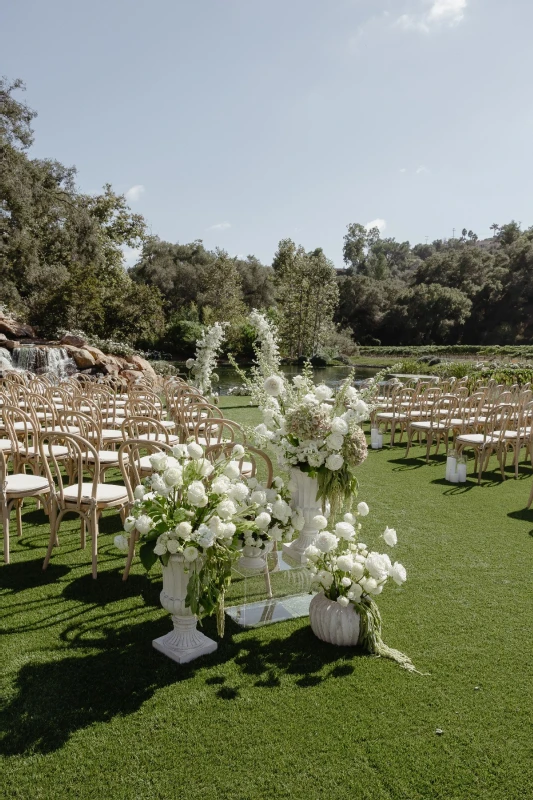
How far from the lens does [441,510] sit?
539cm

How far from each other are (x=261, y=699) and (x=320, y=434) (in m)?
1.33

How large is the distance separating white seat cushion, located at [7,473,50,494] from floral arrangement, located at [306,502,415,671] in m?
1.95

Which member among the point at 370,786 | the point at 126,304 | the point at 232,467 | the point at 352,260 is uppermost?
the point at 352,260

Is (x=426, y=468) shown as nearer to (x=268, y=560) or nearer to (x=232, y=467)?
(x=268, y=560)

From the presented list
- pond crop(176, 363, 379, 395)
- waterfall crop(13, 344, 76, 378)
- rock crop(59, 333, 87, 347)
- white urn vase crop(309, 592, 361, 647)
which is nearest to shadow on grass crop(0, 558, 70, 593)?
white urn vase crop(309, 592, 361, 647)

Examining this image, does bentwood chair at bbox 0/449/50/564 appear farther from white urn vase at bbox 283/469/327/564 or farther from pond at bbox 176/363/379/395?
pond at bbox 176/363/379/395

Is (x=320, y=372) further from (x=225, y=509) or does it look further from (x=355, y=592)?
(x=225, y=509)

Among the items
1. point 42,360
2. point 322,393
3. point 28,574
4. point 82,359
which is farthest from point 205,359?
point 322,393

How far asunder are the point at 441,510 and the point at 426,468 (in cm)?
199

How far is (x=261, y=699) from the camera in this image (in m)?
2.49

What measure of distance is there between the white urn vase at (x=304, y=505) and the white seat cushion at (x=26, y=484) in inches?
64.2

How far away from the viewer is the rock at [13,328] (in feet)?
53.5

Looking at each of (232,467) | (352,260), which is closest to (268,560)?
A: (232,467)

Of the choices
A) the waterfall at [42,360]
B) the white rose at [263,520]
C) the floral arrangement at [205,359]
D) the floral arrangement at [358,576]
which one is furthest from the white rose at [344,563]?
the waterfall at [42,360]
